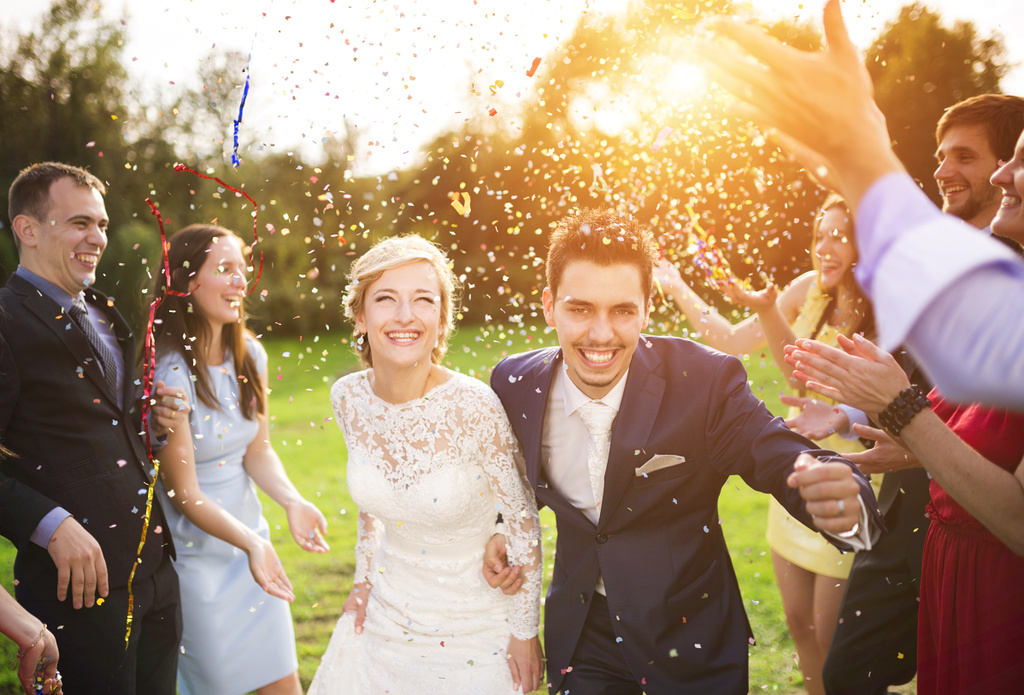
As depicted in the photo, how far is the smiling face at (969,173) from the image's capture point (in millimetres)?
3229

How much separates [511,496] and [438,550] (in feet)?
1.70

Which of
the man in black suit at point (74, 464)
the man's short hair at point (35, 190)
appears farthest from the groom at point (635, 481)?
the man's short hair at point (35, 190)

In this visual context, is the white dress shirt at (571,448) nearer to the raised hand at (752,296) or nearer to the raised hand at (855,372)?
the raised hand at (855,372)

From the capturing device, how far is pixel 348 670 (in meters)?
3.29

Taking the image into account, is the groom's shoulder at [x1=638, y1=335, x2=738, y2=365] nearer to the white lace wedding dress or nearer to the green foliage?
the white lace wedding dress

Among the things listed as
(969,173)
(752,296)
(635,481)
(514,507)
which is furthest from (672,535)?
(969,173)

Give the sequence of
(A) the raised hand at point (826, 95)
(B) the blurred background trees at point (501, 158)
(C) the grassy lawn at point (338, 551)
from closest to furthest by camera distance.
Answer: (A) the raised hand at point (826, 95)
(B) the blurred background trees at point (501, 158)
(C) the grassy lawn at point (338, 551)

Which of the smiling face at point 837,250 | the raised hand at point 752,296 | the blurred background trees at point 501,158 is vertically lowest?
the raised hand at point 752,296

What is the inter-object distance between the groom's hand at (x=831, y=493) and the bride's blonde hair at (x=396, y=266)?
2160mm

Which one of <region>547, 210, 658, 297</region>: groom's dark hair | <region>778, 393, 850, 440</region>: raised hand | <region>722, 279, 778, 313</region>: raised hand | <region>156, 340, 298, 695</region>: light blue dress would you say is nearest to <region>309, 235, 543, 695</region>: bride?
<region>547, 210, 658, 297</region>: groom's dark hair

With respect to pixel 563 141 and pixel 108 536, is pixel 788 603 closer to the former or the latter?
pixel 563 141

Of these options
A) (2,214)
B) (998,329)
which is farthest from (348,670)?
(2,214)

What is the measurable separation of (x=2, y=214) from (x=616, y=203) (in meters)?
11.4

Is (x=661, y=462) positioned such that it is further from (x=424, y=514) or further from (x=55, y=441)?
(x=55, y=441)
